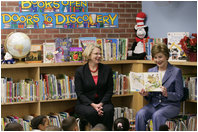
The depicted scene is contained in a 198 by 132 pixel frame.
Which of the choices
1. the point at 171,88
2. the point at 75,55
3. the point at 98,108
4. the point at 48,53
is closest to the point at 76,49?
the point at 75,55

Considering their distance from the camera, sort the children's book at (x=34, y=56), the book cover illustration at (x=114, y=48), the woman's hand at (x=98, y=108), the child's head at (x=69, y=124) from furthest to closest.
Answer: the book cover illustration at (x=114, y=48) → the children's book at (x=34, y=56) → the woman's hand at (x=98, y=108) → the child's head at (x=69, y=124)

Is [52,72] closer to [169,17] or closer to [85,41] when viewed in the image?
[85,41]

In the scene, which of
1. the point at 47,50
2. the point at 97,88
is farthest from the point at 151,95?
the point at 47,50

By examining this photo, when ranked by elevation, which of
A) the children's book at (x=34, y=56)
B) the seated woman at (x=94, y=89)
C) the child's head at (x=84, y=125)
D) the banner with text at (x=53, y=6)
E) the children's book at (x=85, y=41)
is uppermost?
the banner with text at (x=53, y=6)

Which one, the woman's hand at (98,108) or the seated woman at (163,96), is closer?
the seated woman at (163,96)

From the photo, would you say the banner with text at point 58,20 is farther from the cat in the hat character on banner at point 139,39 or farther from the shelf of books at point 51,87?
the shelf of books at point 51,87

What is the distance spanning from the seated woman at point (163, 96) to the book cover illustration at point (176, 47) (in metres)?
0.29

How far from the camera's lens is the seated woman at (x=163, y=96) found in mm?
4039

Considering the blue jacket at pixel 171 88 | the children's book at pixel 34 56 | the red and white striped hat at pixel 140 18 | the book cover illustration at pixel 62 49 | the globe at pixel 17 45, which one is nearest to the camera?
the blue jacket at pixel 171 88

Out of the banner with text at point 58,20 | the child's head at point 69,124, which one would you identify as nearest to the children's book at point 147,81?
the child's head at point 69,124

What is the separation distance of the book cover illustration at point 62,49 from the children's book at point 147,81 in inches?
44.8

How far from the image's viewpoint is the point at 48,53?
4.86 m

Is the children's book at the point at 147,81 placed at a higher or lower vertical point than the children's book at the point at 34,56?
lower

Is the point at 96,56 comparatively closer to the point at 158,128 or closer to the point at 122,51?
the point at 122,51
